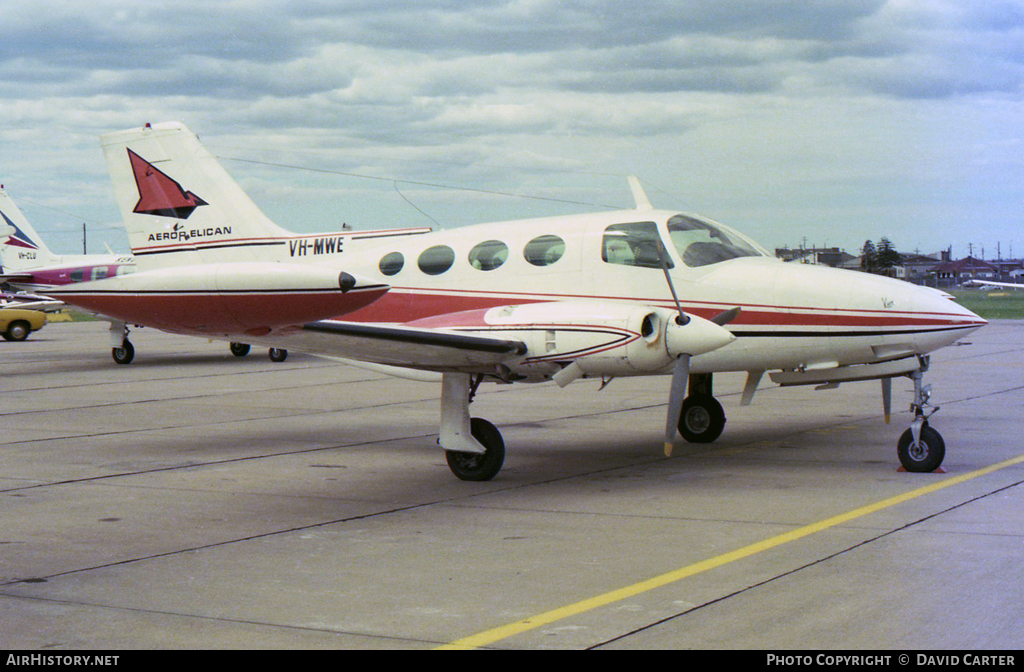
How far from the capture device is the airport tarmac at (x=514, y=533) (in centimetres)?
607

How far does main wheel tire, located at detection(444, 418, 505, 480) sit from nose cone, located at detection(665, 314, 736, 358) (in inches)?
79.8

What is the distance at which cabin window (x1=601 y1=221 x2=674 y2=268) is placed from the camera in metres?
11.7

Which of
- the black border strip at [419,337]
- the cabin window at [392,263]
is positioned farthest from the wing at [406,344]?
the cabin window at [392,263]

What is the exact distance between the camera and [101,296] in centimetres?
909

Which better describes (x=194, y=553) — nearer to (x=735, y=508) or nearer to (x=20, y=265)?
(x=735, y=508)

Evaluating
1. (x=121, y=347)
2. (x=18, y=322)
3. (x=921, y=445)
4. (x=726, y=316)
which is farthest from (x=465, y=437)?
(x=18, y=322)

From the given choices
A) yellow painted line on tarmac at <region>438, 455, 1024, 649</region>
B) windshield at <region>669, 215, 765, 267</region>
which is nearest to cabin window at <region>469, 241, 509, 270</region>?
windshield at <region>669, 215, 765, 267</region>

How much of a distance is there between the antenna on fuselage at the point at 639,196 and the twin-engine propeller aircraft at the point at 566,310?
0.03 meters

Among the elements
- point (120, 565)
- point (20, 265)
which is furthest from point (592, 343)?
point (20, 265)

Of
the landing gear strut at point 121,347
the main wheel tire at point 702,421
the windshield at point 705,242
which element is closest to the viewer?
the windshield at point 705,242

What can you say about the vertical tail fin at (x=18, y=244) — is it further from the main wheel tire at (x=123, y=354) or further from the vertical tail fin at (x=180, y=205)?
the vertical tail fin at (x=180, y=205)

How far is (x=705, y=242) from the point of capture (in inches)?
472

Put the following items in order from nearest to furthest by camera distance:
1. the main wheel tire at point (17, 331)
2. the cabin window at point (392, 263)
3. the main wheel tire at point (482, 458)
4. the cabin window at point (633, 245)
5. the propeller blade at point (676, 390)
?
the propeller blade at point (676, 390)
the main wheel tire at point (482, 458)
the cabin window at point (633, 245)
the cabin window at point (392, 263)
the main wheel tire at point (17, 331)

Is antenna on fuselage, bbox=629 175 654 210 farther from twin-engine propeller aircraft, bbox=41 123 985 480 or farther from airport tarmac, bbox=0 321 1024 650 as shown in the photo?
airport tarmac, bbox=0 321 1024 650
